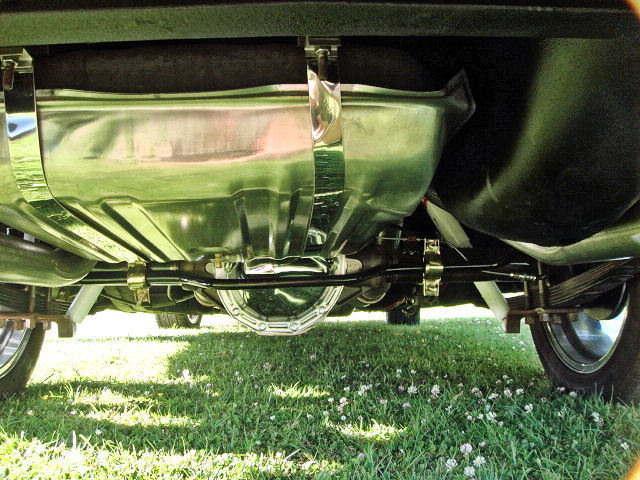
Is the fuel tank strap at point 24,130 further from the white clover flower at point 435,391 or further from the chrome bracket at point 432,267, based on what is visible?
the white clover flower at point 435,391

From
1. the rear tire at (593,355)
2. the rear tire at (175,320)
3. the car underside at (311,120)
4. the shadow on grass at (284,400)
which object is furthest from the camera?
the rear tire at (175,320)

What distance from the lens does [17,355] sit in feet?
5.70

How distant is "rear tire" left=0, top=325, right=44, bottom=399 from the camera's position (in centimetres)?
169

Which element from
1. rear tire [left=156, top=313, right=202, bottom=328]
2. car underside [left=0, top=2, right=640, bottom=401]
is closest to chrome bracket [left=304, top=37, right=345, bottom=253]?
car underside [left=0, top=2, right=640, bottom=401]

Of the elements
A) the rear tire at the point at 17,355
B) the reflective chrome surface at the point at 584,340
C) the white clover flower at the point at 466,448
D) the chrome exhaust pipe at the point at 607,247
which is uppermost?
the chrome exhaust pipe at the point at 607,247

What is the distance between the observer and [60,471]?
1.05 m

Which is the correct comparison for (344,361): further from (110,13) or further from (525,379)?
(110,13)

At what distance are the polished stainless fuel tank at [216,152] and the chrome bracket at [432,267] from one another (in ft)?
1.54

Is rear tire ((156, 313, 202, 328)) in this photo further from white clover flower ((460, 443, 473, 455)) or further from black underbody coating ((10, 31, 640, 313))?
black underbody coating ((10, 31, 640, 313))

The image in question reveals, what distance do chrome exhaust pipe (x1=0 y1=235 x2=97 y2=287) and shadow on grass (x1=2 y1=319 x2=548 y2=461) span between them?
1.44ft

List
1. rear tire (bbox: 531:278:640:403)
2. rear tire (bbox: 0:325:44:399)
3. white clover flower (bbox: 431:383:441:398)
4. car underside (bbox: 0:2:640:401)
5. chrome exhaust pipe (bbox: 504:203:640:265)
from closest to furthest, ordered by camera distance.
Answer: car underside (bbox: 0:2:640:401) < chrome exhaust pipe (bbox: 504:203:640:265) < rear tire (bbox: 531:278:640:403) < white clover flower (bbox: 431:383:441:398) < rear tire (bbox: 0:325:44:399)

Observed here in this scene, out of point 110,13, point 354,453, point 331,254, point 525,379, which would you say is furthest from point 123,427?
point 525,379

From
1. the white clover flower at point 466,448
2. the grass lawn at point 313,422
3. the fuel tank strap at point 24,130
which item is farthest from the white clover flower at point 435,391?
the fuel tank strap at point 24,130

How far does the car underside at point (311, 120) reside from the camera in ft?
1.79
